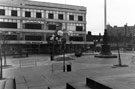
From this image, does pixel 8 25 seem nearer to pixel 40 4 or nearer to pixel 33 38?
pixel 33 38

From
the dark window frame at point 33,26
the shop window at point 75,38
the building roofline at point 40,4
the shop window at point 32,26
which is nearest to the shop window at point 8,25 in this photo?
the dark window frame at point 33,26

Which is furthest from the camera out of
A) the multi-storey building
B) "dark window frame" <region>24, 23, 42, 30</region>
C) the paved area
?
"dark window frame" <region>24, 23, 42, 30</region>

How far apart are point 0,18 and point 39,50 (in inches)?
692

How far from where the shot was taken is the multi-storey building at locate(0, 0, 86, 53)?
61.0m

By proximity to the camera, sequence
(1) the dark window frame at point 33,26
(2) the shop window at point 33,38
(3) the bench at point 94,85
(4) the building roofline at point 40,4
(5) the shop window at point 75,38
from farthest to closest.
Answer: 1. (5) the shop window at point 75,38
2. (1) the dark window frame at point 33,26
3. (2) the shop window at point 33,38
4. (4) the building roofline at point 40,4
5. (3) the bench at point 94,85

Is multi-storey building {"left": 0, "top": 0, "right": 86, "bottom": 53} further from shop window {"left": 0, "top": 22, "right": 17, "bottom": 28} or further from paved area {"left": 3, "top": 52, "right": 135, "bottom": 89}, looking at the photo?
paved area {"left": 3, "top": 52, "right": 135, "bottom": 89}

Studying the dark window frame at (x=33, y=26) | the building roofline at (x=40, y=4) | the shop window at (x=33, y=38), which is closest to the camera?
the building roofline at (x=40, y=4)

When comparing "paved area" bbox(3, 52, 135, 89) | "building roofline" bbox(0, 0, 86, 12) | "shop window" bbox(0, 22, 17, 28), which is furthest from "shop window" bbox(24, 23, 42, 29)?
"paved area" bbox(3, 52, 135, 89)

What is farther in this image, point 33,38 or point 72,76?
point 33,38

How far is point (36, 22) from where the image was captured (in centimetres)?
6519

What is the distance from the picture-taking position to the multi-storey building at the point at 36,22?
6099cm

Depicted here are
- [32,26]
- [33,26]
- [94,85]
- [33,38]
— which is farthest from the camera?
[33,26]

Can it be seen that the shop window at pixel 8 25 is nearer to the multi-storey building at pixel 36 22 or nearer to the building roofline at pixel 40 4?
the multi-storey building at pixel 36 22

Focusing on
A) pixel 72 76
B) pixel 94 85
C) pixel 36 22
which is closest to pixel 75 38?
pixel 36 22
